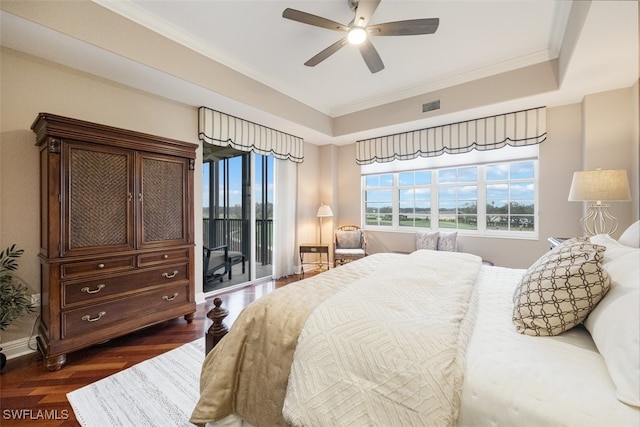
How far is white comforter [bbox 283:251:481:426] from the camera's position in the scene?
2.76 ft

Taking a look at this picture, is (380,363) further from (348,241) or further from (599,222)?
(348,241)

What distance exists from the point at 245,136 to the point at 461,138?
3.20 m

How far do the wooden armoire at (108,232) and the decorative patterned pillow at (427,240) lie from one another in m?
3.29

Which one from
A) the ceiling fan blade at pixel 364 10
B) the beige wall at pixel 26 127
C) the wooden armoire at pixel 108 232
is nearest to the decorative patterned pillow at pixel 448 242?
the ceiling fan blade at pixel 364 10

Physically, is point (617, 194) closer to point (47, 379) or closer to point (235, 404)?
point (235, 404)

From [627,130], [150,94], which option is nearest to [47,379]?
[150,94]

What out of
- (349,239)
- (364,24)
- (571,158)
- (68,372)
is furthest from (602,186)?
(68,372)

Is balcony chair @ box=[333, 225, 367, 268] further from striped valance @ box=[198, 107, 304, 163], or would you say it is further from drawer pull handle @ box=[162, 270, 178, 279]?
drawer pull handle @ box=[162, 270, 178, 279]

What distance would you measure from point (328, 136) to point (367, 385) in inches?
164

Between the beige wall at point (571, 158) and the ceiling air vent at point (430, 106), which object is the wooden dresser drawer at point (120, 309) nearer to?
the beige wall at point (571, 158)

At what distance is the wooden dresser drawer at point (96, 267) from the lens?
6.57ft

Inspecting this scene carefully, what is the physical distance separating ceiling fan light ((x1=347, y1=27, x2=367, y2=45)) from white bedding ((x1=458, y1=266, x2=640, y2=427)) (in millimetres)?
2232

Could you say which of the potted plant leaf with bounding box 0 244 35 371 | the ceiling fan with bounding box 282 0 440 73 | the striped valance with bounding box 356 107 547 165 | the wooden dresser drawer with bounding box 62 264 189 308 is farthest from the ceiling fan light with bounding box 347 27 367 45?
the potted plant leaf with bounding box 0 244 35 371

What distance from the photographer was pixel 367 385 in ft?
3.05
